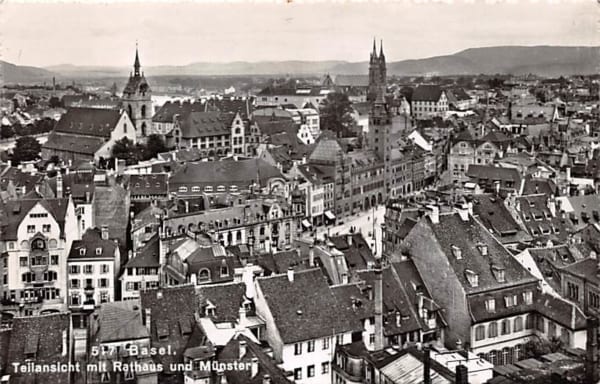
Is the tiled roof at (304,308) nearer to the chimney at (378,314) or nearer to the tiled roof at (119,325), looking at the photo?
the chimney at (378,314)

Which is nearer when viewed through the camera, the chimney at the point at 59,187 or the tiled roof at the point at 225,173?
the chimney at the point at 59,187

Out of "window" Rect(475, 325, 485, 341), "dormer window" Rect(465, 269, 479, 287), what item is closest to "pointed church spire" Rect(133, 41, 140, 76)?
"dormer window" Rect(465, 269, 479, 287)

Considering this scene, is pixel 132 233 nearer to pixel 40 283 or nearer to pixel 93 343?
pixel 40 283

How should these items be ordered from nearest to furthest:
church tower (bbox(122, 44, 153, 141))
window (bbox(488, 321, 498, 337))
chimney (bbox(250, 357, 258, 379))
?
chimney (bbox(250, 357, 258, 379)) < window (bbox(488, 321, 498, 337)) < church tower (bbox(122, 44, 153, 141))

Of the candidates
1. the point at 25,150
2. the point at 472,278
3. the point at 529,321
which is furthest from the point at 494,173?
the point at 25,150

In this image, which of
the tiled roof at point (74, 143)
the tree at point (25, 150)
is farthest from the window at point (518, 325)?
the tree at point (25, 150)

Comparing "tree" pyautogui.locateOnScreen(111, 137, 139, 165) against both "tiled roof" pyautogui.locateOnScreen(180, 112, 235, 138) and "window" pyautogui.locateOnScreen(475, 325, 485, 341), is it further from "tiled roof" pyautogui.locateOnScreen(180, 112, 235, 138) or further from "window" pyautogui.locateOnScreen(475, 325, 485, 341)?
"window" pyautogui.locateOnScreen(475, 325, 485, 341)
